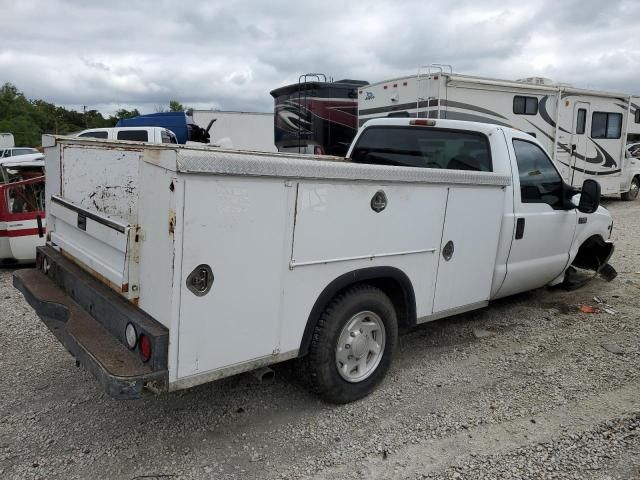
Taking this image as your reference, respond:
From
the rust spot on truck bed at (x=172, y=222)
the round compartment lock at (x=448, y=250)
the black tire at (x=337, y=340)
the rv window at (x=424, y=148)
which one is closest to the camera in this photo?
the rust spot on truck bed at (x=172, y=222)

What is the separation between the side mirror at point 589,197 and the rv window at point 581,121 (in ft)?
27.8

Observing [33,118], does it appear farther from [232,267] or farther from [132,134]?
[232,267]

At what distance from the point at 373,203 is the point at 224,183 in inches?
44.6

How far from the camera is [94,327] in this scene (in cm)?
319

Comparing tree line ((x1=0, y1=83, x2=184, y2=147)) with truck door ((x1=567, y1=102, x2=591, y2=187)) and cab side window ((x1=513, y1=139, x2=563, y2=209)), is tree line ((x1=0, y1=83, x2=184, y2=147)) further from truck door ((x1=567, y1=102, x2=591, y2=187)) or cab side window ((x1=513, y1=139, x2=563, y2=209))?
cab side window ((x1=513, y1=139, x2=563, y2=209))

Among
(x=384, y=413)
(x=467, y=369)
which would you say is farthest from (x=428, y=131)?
(x=384, y=413)

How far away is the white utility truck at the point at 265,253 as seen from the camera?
2.66 metres

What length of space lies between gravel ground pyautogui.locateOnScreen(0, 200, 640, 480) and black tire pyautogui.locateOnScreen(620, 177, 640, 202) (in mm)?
12144

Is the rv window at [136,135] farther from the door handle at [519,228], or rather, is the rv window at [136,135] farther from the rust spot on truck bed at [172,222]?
the rust spot on truck bed at [172,222]

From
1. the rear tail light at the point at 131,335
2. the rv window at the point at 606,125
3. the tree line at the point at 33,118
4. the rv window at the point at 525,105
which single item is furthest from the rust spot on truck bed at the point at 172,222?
the tree line at the point at 33,118

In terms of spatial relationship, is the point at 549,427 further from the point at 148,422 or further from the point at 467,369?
the point at 148,422

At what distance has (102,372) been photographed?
8.80ft

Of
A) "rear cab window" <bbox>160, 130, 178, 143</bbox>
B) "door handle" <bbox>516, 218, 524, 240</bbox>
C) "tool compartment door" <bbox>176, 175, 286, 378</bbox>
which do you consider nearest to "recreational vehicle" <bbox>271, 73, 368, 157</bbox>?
"rear cab window" <bbox>160, 130, 178, 143</bbox>

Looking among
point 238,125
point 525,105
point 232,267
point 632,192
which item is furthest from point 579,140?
point 238,125
